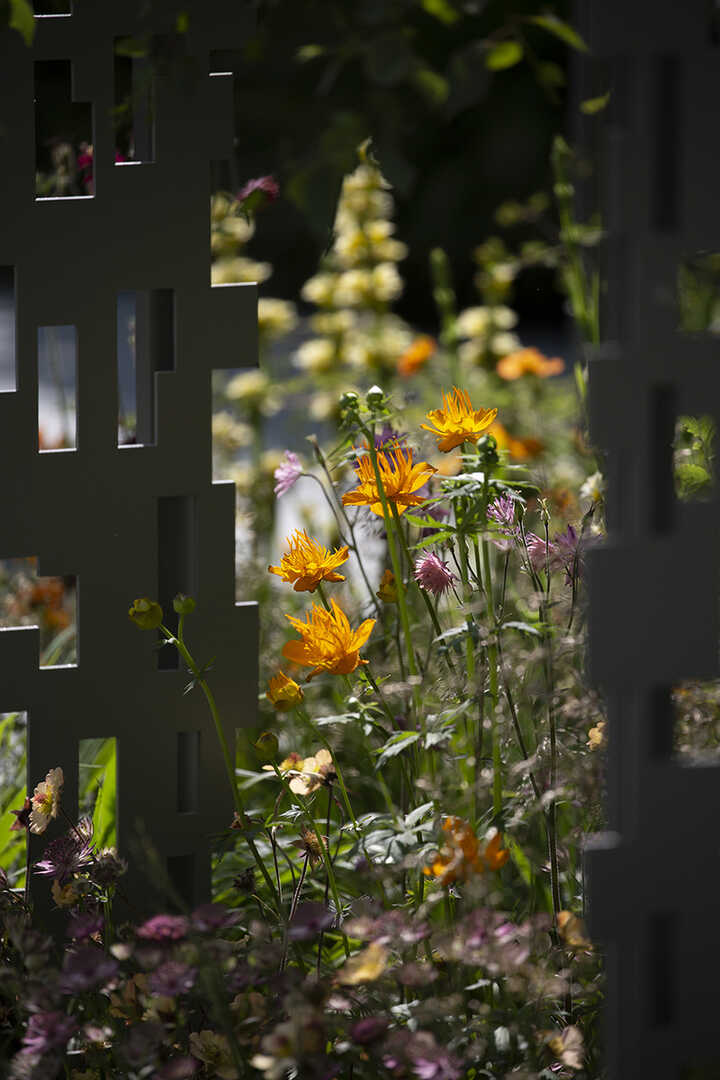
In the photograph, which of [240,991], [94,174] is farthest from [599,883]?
[94,174]

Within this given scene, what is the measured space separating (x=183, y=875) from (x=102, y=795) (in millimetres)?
186

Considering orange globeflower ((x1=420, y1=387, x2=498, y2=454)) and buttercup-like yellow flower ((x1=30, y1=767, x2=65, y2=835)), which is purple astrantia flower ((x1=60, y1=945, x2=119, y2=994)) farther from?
orange globeflower ((x1=420, y1=387, x2=498, y2=454))

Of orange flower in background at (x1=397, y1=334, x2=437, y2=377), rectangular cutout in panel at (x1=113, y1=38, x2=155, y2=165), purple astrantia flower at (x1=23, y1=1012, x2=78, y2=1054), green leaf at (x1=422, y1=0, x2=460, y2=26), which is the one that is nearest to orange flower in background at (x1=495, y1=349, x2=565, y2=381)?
orange flower in background at (x1=397, y1=334, x2=437, y2=377)

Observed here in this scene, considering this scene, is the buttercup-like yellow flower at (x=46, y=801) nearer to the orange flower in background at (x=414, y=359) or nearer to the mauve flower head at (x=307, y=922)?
the mauve flower head at (x=307, y=922)

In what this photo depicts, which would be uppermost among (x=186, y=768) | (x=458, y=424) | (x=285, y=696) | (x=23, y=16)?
(x=23, y=16)

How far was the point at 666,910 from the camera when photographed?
0.94 metres

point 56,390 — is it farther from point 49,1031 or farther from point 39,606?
point 49,1031

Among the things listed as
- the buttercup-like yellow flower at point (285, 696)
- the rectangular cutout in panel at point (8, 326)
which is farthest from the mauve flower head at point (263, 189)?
the buttercup-like yellow flower at point (285, 696)

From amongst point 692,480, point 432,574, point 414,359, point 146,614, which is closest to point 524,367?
point 414,359

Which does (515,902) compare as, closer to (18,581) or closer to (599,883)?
(599,883)

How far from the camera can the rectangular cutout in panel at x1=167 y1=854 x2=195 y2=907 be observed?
1.38 metres

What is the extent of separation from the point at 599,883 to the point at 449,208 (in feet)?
31.4

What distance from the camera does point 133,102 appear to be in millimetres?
1270

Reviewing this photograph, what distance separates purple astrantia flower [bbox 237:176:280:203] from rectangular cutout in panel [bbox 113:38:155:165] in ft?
0.37
